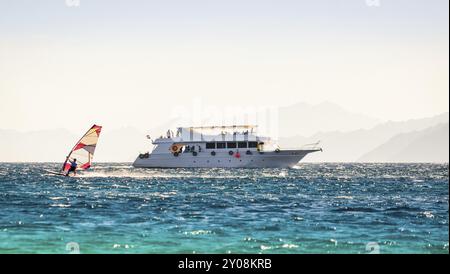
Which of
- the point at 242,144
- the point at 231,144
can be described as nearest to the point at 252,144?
the point at 242,144

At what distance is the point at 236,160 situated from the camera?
427 ft

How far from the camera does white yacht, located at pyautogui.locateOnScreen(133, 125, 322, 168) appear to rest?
129 m

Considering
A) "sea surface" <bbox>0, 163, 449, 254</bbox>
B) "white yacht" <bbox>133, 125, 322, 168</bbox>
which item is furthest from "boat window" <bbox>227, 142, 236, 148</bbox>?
"sea surface" <bbox>0, 163, 449, 254</bbox>

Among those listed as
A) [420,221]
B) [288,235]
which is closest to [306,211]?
[420,221]

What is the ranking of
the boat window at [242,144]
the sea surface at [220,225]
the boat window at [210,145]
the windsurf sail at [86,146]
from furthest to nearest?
the boat window at [210,145] → the boat window at [242,144] → the windsurf sail at [86,146] → the sea surface at [220,225]

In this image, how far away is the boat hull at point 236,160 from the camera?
129m

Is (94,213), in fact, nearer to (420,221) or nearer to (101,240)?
(101,240)

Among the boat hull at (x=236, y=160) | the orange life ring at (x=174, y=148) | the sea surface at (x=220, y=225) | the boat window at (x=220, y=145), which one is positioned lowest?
the sea surface at (x=220, y=225)

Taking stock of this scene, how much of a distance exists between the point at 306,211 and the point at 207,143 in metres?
95.9

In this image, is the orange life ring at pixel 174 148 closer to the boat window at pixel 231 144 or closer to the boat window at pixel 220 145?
the boat window at pixel 220 145

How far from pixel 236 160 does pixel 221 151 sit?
146 inches

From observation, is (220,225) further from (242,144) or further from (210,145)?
(210,145)

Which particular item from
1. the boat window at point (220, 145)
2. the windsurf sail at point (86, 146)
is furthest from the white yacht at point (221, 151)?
the windsurf sail at point (86, 146)
